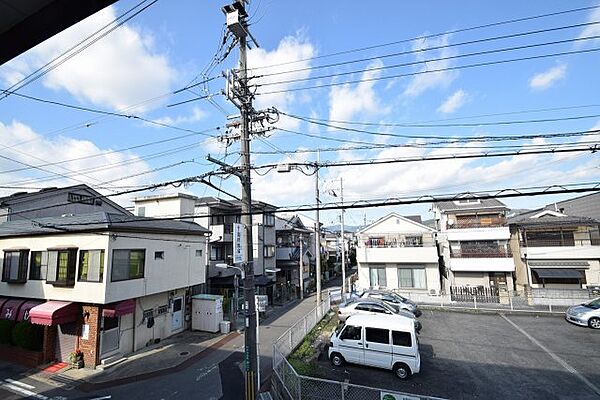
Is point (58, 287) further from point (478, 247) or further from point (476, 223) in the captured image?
point (476, 223)

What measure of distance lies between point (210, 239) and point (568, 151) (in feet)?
76.0

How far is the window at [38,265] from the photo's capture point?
51.3 feet

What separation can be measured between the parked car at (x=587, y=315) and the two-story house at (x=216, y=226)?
65.8 feet

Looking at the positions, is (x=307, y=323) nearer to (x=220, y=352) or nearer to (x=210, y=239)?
(x=220, y=352)

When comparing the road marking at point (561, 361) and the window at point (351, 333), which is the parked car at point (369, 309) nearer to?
the window at point (351, 333)

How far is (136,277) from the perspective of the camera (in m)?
15.4

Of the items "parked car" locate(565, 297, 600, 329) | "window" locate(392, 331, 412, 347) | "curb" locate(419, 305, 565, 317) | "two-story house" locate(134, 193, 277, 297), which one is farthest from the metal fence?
"parked car" locate(565, 297, 600, 329)

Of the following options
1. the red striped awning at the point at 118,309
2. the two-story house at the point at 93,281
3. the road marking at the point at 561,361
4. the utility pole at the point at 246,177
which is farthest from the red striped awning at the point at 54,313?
the road marking at the point at 561,361

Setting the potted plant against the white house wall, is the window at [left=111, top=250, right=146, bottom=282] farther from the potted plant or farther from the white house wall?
the potted plant

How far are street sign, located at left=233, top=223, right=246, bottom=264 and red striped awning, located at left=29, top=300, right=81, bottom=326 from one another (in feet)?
33.4

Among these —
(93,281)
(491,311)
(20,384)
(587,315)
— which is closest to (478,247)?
(491,311)

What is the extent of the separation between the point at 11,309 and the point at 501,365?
2362cm

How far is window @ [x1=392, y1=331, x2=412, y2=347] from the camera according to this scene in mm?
11492

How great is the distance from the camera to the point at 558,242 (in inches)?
1014
